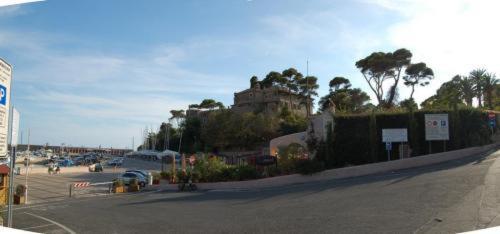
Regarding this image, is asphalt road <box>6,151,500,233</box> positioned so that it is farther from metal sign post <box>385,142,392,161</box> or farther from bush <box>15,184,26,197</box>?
bush <box>15,184,26,197</box>

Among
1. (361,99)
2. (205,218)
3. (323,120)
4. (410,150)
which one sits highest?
→ (361,99)

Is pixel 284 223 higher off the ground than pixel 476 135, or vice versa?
pixel 476 135

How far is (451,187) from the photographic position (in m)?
15.0

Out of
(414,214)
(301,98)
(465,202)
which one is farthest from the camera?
(301,98)

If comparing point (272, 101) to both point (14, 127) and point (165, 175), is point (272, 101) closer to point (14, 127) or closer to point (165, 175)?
point (165, 175)

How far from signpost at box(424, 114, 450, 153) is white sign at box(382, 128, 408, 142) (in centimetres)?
131

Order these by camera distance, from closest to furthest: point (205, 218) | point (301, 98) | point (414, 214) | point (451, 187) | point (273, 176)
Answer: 1. point (414, 214)
2. point (205, 218)
3. point (451, 187)
4. point (273, 176)
5. point (301, 98)

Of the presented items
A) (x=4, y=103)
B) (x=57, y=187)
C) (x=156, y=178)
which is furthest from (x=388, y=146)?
(x=57, y=187)

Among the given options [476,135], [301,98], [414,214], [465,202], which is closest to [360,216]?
[414,214]

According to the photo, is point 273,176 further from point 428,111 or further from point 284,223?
point 284,223

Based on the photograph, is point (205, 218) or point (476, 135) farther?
point (476, 135)

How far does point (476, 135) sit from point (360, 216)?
65.6 feet

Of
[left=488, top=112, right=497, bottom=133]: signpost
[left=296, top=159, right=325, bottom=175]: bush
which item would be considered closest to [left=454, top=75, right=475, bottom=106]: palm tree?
[left=488, top=112, right=497, bottom=133]: signpost

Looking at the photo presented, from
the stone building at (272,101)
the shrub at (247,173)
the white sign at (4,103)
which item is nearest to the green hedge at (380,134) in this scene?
the shrub at (247,173)
